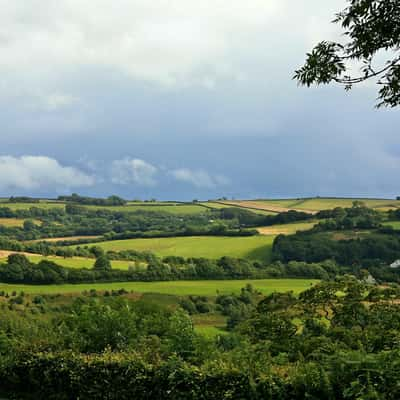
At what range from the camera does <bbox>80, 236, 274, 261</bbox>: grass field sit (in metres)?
114

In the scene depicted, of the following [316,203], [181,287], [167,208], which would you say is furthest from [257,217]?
[181,287]

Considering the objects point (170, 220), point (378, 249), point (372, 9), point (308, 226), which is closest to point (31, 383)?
point (372, 9)

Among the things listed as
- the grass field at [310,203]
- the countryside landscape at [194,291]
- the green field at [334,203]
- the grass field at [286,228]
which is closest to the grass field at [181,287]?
the countryside landscape at [194,291]

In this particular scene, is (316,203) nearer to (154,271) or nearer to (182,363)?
(154,271)

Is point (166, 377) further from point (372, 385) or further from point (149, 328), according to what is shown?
point (149, 328)

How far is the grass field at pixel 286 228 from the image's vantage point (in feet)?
423

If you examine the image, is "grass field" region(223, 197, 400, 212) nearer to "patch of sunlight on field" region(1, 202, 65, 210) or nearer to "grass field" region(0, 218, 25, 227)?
"patch of sunlight on field" region(1, 202, 65, 210)

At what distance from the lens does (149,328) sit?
18.5 m

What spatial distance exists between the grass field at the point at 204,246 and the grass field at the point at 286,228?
583cm

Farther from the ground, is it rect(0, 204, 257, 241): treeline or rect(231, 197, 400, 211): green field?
rect(231, 197, 400, 211): green field

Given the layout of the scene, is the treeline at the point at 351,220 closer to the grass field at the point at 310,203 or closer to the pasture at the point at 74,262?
the grass field at the point at 310,203

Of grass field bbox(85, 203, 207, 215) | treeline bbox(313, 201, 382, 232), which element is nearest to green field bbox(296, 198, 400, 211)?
treeline bbox(313, 201, 382, 232)

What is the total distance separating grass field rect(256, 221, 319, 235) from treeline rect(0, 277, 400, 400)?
358ft

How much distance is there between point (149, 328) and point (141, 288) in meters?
67.5
